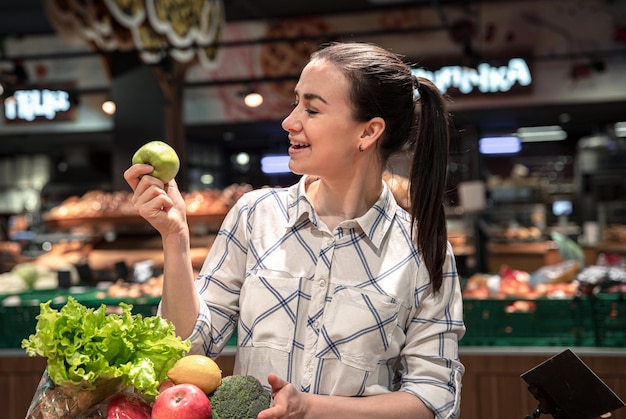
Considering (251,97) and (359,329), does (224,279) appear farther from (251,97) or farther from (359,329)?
(251,97)

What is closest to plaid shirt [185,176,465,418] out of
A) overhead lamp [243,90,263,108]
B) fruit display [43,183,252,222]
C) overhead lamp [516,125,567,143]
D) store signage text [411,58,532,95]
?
fruit display [43,183,252,222]

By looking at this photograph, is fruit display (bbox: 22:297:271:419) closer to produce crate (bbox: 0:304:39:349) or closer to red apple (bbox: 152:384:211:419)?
red apple (bbox: 152:384:211:419)

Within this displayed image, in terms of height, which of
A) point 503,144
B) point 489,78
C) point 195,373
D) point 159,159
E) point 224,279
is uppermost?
point 489,78

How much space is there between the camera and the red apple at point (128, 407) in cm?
131

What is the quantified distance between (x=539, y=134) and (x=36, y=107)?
327 inches

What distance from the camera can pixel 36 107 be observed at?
1223cm

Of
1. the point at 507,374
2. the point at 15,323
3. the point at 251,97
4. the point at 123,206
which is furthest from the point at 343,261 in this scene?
the point at 251,97

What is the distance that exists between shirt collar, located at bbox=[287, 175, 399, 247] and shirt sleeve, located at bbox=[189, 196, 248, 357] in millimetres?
119

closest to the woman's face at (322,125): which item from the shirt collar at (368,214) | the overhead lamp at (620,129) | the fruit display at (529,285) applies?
the shirt collar at (368,214)

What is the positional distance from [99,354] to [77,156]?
1286 centimetres

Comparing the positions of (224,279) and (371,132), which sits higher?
(371,132)

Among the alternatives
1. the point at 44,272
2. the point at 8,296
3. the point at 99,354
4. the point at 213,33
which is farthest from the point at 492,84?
the point at 99,354

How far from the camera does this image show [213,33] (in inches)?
240

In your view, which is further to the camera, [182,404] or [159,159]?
[159,159]
